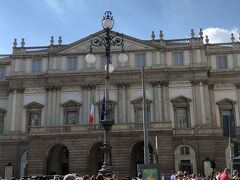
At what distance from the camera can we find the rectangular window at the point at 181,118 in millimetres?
46000

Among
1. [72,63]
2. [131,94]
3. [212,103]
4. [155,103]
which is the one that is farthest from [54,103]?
[212,103]

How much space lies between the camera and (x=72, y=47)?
4888cm

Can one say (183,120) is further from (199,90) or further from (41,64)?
(41,64)

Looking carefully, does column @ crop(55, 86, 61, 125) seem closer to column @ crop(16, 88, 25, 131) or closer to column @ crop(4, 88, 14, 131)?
column @ crop(16, 88, 25, 131)

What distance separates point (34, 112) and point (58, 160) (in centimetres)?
695

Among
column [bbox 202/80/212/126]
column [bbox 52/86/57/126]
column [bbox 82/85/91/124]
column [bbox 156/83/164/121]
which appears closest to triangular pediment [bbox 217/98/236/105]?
column [bbox 202/80/212/126]

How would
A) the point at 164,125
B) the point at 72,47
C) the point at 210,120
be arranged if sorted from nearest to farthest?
1. the point at 164,125
2. the point at 210,120
3. the point at 72,47

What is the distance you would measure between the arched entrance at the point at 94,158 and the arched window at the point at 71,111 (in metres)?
5.48

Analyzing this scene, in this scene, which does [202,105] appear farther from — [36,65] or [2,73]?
[2,73]

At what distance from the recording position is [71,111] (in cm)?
4719

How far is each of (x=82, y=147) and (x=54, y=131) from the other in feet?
12.5

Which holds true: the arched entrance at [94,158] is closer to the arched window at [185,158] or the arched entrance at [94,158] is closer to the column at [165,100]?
the column at [165,100]

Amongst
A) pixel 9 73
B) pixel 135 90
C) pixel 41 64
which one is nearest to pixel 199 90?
pixel 135 90

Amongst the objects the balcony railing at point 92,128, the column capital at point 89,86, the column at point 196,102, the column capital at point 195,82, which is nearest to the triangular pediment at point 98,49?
the column capital at point 89,86
